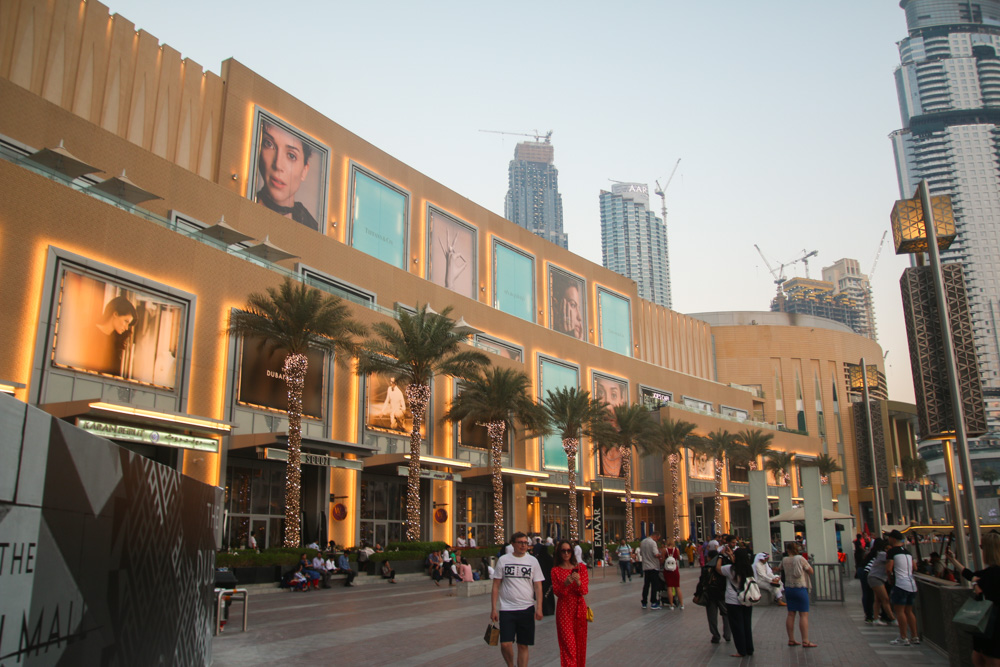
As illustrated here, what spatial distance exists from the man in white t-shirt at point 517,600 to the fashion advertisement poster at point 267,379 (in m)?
23.6

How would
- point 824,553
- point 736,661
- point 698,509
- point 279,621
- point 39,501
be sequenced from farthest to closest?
1. point 698,509
2. point 824,553
3. point 279,621
4. point 736,661
5. point 39,501

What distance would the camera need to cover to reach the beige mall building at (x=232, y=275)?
24.9m

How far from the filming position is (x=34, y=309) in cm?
2375

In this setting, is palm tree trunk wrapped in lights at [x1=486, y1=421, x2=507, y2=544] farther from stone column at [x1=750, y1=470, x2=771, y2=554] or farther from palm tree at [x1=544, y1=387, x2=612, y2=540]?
stone column at [x1=750, y1=470, x2=771, y2=554]

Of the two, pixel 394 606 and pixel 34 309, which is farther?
pixel 34 309

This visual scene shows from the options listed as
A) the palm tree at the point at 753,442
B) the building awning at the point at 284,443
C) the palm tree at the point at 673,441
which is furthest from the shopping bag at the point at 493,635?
the palm tree at the point at 753,442

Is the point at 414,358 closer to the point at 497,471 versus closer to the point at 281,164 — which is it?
the point at 497,471

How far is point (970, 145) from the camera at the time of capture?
184 m

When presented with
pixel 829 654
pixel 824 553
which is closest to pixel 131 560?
pixel 829 654

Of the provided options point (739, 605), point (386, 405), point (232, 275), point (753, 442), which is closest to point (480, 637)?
point (739, 605)

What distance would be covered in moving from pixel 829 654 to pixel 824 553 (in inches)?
418

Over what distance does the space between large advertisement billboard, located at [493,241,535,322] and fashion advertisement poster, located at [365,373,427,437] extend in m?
15.1

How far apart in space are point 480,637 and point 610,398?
1963 inches

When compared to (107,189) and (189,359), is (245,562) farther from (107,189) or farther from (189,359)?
(107,189)
